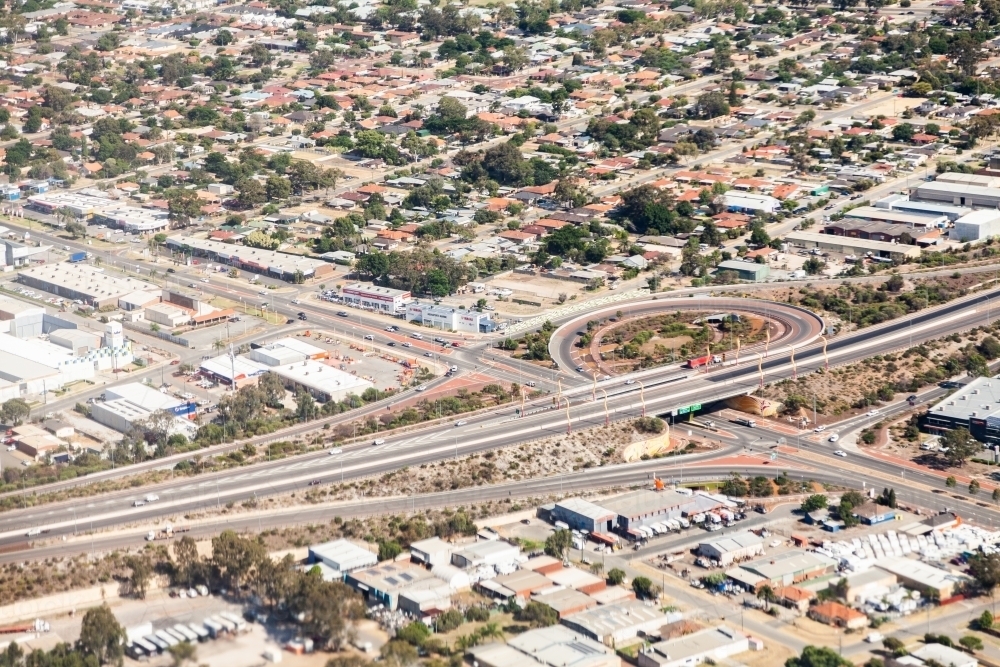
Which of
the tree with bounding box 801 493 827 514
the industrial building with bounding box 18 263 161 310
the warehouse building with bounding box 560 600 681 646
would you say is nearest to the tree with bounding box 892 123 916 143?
the industrial building with bounding box 18 263 161 310

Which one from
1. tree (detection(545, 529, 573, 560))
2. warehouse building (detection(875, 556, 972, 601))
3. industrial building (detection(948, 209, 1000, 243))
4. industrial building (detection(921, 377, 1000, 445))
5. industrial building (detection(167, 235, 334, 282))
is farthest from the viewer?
industrial building (detection(948, 209, 1000, 243))

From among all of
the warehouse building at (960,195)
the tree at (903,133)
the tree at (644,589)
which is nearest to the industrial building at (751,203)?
the warehouse building at (960,195)

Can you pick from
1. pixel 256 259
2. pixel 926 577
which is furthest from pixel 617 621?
pixel 256 259

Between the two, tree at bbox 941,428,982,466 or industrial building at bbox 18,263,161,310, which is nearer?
tree at bbox 941,428,982,466

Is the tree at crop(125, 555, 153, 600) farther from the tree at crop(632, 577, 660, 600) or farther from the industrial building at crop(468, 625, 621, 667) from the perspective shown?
the tree at crop(632, 577, 660, 600)

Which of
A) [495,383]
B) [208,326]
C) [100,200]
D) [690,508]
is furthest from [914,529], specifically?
[100,200]

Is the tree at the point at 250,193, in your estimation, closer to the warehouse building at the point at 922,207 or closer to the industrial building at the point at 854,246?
the industrial building at the point at 854,246
